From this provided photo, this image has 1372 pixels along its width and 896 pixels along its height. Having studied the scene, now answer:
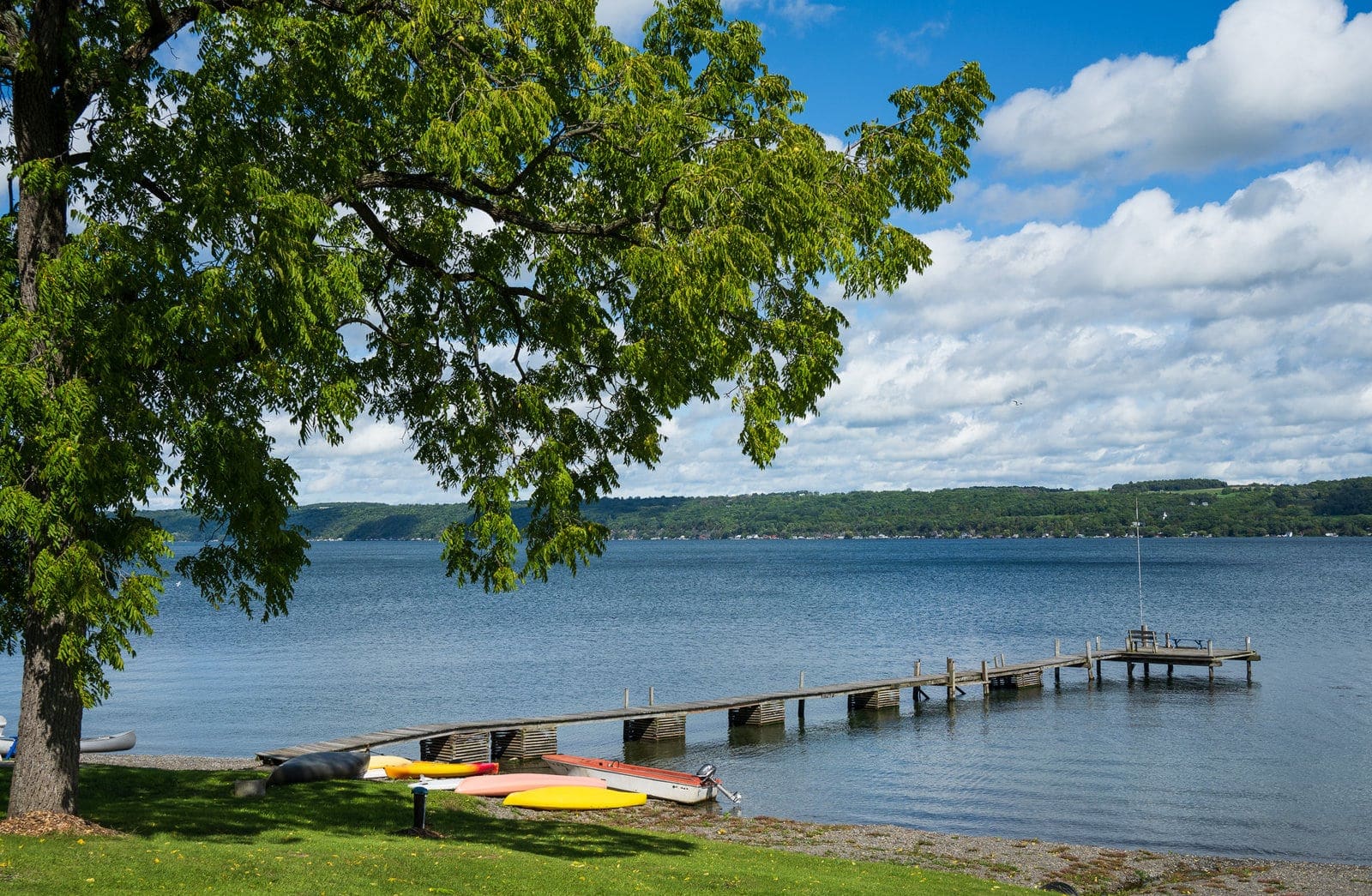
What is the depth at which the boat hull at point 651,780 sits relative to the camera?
91.0ft

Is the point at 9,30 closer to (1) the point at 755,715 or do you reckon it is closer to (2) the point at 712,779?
(2) the point at 712,779

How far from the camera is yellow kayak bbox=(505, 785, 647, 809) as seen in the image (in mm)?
25719

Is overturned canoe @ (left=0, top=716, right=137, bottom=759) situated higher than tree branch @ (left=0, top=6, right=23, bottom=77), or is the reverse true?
tree branch @ (left=0, top=6, right=23, bottom=77)

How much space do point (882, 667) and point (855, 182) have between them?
5070 centimetres

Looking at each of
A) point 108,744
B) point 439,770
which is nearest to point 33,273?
point 439,770

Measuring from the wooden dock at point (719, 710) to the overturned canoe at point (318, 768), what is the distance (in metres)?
2.73

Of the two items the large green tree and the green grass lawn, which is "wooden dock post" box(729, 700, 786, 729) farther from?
the large green tree

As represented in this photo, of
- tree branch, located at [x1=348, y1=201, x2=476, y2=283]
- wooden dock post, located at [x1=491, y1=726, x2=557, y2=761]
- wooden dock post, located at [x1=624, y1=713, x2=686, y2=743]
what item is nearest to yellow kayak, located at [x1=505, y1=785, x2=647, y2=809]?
wooden dock post, located at [x1=491, y1=726, x2=557, y2=761]

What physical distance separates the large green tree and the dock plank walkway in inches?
654

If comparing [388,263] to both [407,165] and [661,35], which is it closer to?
[407,165]

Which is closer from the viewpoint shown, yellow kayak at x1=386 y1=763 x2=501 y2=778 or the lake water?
yellow kayak at x1=386 y1=763 x2=501 y2=778

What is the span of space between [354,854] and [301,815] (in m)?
4.72

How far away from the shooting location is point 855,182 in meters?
12.2

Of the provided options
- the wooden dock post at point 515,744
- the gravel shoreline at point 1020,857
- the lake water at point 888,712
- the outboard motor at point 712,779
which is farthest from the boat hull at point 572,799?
the wooden dock post at point 515,744
